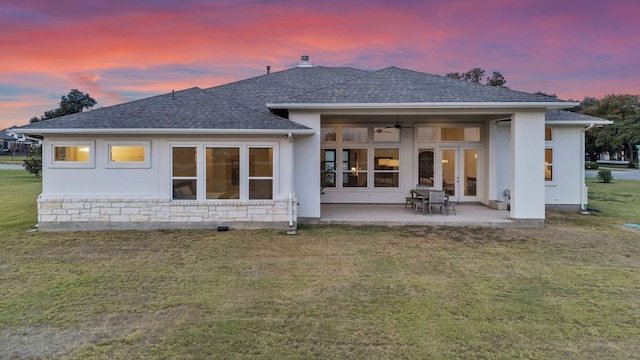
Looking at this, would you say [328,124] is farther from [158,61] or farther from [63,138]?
[158,61]

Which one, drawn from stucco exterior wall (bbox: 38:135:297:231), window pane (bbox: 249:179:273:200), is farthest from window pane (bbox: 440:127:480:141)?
window pane (bbox: 249:179:273:200)

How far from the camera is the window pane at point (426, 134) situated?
13242mm

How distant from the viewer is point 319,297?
4.71 metres

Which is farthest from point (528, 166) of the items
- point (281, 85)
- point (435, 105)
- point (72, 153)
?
point (72, 153)

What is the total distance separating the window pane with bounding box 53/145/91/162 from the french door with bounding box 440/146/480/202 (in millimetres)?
11365

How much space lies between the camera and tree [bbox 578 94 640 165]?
160 ft

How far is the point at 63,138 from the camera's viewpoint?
Answer: 8977 millimetres

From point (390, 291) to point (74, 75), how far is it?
2465 cm

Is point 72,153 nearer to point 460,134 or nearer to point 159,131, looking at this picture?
point 159,131

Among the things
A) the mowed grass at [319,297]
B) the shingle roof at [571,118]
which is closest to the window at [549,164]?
the shingle roof at [571,118]

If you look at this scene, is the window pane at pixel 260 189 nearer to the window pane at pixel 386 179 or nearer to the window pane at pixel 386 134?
the window pane at pixel 386 179

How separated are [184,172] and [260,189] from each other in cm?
202

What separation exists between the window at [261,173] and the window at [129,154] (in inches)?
105

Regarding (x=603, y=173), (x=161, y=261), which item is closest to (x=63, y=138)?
(x=161, y=261)
